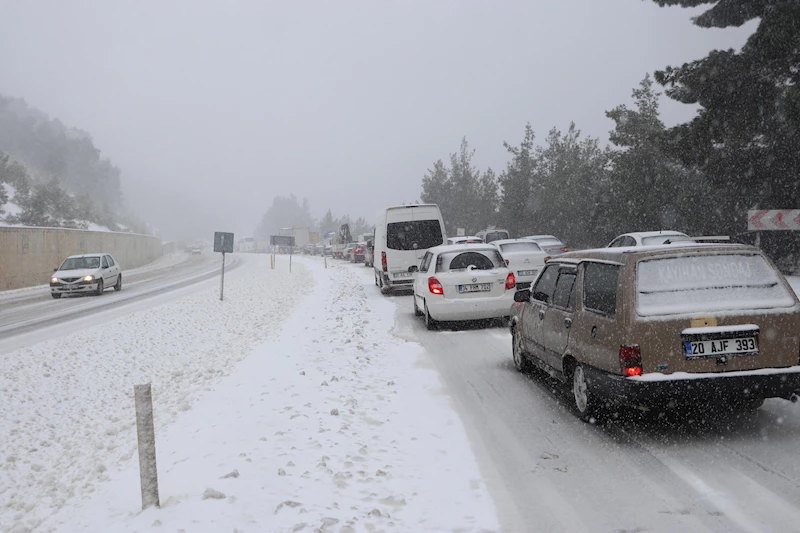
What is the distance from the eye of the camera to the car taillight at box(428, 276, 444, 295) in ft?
41.3

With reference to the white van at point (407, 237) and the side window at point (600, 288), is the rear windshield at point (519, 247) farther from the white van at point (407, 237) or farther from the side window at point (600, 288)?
the side window at point (600, 288)

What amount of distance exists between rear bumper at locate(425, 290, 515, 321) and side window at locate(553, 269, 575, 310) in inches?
211

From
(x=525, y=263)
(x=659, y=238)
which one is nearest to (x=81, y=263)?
(x=525, y=263)

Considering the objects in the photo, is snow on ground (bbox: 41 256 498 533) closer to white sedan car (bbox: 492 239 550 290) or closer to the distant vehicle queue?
the distant vehicle queue

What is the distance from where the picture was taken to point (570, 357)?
6.37 m

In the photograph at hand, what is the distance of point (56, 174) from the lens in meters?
110

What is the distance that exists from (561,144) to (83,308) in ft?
172

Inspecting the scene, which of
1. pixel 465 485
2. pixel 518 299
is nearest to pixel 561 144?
pixel 518 299

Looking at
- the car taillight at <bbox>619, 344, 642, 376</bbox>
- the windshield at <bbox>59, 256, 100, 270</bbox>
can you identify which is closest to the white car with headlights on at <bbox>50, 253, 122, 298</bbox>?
the windshield at <bbox>59, 256, 100, 270</bbox>

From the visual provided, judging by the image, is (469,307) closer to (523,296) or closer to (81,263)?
(523,296)

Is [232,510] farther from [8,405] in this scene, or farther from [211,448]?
[8,405]

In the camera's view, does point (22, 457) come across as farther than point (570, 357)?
Yes

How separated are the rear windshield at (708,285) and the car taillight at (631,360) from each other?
0.31 meters

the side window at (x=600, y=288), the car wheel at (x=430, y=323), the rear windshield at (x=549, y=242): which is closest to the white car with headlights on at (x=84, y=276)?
the car wheel at (x=430, y=323)
